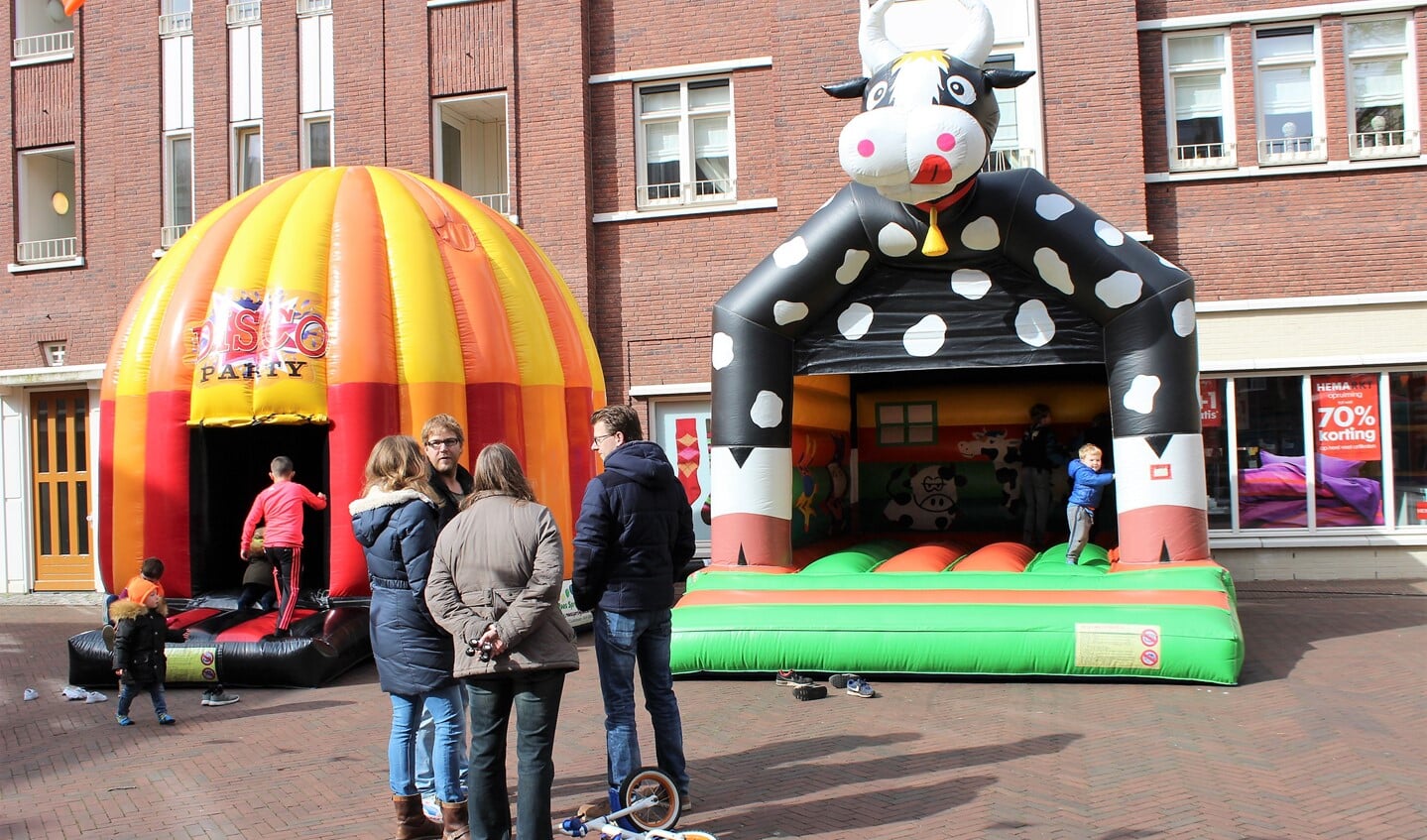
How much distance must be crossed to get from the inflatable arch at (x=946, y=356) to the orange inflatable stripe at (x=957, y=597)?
0.7 inches

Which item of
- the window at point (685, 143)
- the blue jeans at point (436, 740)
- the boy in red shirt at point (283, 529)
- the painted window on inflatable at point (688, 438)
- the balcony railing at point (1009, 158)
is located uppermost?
the window at point (685, 143)

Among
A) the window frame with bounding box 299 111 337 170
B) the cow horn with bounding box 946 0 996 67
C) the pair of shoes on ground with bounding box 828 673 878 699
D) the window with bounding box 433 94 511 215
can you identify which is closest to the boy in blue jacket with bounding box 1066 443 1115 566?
the pair of shoes on ground with bounding box 828 673 878 699

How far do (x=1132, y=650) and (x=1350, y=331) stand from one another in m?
7.16

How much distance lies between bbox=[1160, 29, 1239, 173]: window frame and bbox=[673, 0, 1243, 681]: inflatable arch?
568 cm

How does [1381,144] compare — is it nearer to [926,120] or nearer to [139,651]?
[926,120]

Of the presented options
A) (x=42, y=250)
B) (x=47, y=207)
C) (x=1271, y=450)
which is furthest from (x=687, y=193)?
(x=47, y=207)

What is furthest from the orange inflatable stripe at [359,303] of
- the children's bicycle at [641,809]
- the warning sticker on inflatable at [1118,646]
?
the warning sticker on inflatable at [1118,646]

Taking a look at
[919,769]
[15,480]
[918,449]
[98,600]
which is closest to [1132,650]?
[919,769]

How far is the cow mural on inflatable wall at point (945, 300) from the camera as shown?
7.77m

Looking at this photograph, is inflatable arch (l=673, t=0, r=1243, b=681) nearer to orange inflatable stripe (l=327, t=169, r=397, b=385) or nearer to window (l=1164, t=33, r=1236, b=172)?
orange inflatable stripe (l=327, t=169, r=397, b=385)

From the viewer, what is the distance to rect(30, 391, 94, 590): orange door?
14711 mm

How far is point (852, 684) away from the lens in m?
7.27

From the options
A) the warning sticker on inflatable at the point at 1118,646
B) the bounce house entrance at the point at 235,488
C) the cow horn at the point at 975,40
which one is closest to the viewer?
the warning sticker on inflatable at the point at 1118,646

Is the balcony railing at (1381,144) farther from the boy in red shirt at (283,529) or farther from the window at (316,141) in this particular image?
the window at (316,141)
